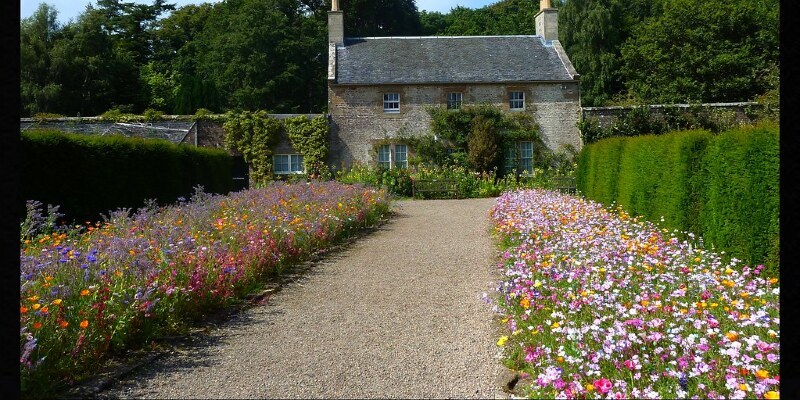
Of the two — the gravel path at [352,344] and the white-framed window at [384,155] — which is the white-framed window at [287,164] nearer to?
the white-framed window at [384,155]

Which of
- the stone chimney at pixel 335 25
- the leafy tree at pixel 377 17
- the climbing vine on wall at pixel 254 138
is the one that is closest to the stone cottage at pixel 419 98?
the stone chimney at pixel 335 25

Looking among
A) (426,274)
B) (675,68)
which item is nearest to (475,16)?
(675,68)

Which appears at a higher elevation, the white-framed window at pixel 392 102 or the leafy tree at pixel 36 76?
the leafy tree at pixel 36 76

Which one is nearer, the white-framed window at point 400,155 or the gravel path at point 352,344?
the gravel path at point 352,344

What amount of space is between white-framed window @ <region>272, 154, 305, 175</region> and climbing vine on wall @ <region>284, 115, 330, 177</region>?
1.27 feet

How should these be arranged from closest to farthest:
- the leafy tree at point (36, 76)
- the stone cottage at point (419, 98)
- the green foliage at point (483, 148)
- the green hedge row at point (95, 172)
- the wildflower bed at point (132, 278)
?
the wildflower bed at point (132, 278), the green hedge row at point (95, 172), the green foliage at point (483, 148), the stone cottage at point (419, 98), the leafy tree at point (36, 76)

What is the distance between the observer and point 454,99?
83.7 feet

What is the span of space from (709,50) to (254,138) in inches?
921

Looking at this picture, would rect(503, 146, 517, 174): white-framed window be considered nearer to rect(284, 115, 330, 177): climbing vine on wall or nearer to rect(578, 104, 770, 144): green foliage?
rect(578, 104, 770, 144): green foliage

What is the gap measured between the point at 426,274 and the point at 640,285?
3.37 meters

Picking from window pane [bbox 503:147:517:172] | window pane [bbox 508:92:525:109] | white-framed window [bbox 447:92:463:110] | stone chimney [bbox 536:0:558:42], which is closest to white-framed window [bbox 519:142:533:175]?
window pane [bbox 503:147:517:172]

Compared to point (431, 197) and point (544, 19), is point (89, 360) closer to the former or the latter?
point (431, 197)

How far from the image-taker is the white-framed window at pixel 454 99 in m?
25.5

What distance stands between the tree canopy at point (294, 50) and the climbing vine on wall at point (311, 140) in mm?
10653
